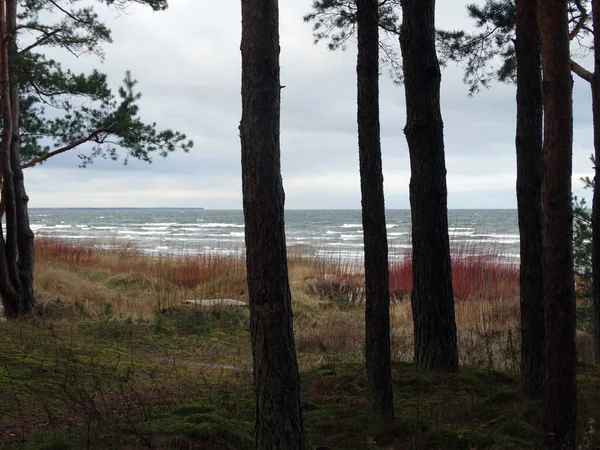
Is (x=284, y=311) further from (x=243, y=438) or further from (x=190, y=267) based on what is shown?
(x=190, y=267)

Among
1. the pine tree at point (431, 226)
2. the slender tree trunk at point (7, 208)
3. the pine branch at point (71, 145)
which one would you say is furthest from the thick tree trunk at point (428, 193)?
the pine branch at point (71, 145)

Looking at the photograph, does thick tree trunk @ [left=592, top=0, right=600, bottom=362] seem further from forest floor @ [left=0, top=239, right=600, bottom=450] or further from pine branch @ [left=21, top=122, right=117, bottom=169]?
pine branch @ [left=21, top=122, right=117, bottom=169]

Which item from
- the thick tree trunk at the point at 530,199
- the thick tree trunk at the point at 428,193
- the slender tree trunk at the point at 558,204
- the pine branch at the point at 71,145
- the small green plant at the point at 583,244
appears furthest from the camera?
the pine branch at the point at 71,145

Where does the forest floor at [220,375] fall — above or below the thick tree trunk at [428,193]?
below

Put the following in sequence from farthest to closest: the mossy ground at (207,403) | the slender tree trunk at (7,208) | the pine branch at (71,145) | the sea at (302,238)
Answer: the sea at (302,238) < the pine branch at (71,145) < the slender tree trunk at (7,208) < the mossy ground at (207,403)

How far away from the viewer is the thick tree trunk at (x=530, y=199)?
163 inches

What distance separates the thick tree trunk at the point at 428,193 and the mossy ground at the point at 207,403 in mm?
342

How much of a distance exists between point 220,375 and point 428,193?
244 cm

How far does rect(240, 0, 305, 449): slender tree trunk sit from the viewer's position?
2982mm

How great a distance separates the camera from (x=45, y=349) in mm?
6031

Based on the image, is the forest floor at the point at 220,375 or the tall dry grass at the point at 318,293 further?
the tall dry grass at the point at 318,293

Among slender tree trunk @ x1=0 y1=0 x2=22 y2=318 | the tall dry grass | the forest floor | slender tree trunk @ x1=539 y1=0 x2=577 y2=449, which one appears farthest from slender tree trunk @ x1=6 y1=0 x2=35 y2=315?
slender tree trunk @ x1=539 y1=0 x2=577 y2=449

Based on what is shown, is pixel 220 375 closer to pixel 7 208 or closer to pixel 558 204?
pixel 558 204

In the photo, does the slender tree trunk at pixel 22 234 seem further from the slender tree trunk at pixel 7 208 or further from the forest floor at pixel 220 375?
the forest floor at pixel 220 375
